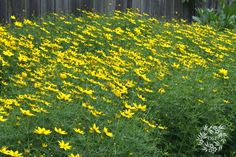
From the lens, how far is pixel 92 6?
28.3 ft

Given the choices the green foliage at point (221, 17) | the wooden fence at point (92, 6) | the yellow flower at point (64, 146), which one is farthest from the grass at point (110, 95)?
the green foliage at point (221, 17)

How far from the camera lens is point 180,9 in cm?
1133

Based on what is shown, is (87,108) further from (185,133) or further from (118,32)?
(118,32)

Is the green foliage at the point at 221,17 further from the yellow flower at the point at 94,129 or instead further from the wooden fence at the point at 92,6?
the yellow flower at the point at 94,129

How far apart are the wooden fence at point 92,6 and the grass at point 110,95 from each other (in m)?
0.93

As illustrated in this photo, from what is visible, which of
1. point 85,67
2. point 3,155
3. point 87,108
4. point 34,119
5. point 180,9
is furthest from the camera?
point 180,9

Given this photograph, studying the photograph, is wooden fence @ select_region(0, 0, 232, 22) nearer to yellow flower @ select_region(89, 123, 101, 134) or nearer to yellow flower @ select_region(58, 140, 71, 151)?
yellow flower @ select_region(89, 123, 101, 134)

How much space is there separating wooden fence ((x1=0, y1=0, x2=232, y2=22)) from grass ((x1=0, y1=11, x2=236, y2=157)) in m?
0.93

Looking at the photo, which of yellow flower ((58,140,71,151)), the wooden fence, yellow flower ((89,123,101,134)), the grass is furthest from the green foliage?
yellow flower ((58,140,71,151))

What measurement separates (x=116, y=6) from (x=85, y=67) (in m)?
4.96

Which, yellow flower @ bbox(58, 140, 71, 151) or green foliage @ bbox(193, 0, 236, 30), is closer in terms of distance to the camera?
yellow flower @ bbox(58, 140, 71, 151)

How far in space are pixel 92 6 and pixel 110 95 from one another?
4.93 m

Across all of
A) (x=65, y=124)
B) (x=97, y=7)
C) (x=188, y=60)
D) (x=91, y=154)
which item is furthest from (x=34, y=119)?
(x=97, y=7)

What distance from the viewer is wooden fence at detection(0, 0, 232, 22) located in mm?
7134
